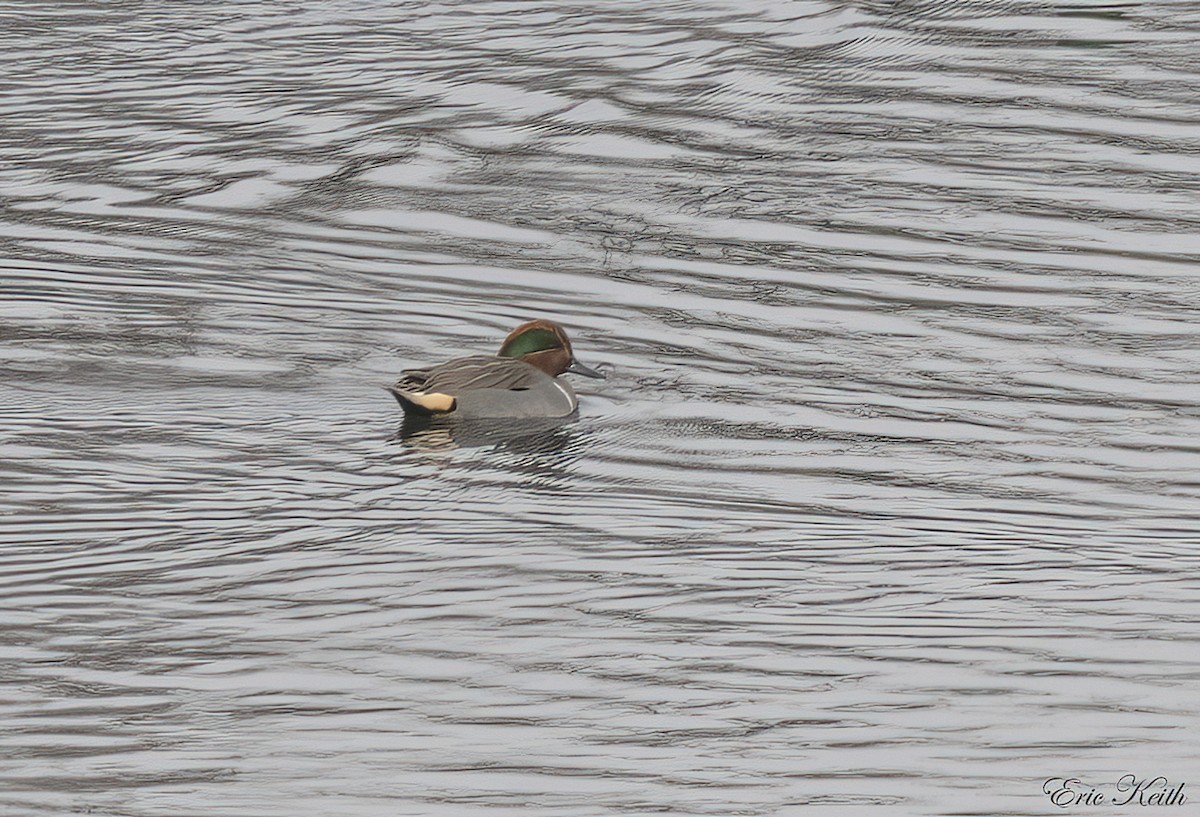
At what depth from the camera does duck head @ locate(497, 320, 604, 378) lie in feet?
34.9

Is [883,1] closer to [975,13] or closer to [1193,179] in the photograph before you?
[975,13]

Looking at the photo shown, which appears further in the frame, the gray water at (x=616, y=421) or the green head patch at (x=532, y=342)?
the green head patch at (x=532, y=342)

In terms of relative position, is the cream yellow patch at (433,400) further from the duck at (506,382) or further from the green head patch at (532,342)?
the green head patch at (532,342)

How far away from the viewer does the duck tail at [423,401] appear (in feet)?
33.3

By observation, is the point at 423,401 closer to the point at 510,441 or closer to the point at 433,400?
the point at 433,400

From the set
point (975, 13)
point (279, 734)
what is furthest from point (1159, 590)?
point (975, 13)

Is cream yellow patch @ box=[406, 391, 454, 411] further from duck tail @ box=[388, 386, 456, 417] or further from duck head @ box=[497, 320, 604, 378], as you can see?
duck head @ box=[497, 320, 604, 378]

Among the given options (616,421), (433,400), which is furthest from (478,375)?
(616,421)

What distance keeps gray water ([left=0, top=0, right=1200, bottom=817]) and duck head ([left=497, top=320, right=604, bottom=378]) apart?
0.24 meters

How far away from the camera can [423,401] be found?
1017cm

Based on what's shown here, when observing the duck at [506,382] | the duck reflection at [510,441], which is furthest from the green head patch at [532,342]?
the duck reflection at [510,441]

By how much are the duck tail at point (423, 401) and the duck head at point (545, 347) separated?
1.69 ft

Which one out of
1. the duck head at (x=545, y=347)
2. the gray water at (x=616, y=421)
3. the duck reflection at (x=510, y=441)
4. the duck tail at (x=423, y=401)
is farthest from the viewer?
the duck head at (x=545, y=347)

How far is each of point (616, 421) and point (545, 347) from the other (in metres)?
0.50
